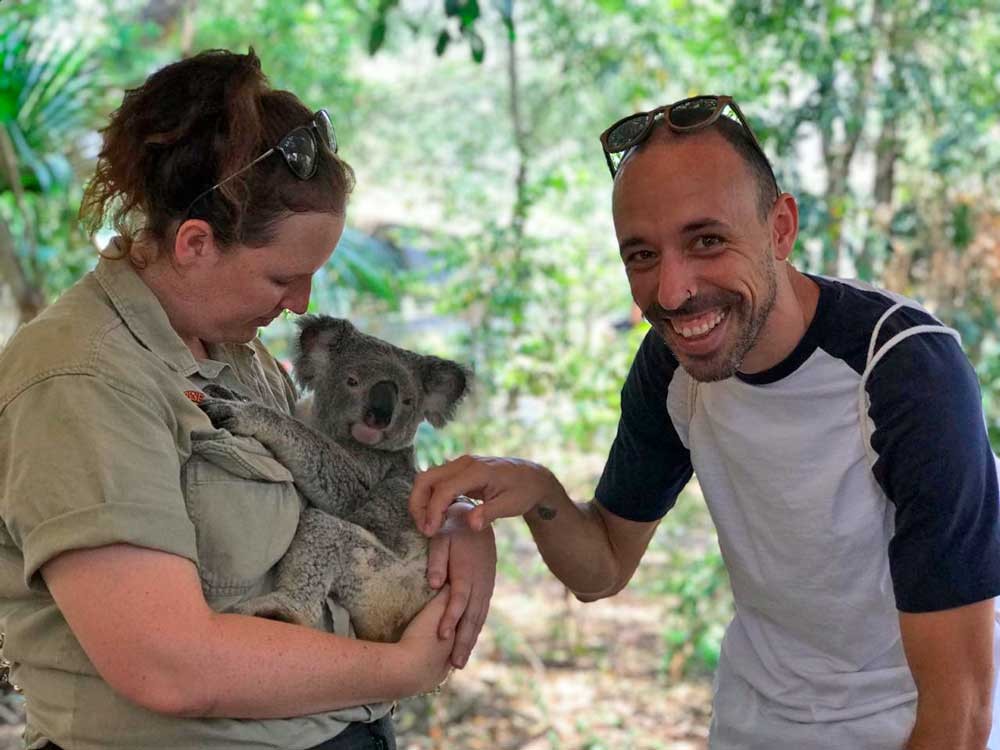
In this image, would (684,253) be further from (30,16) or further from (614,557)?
(30,16)

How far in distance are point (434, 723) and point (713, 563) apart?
4.65 ft

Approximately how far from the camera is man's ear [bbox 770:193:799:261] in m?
1.71

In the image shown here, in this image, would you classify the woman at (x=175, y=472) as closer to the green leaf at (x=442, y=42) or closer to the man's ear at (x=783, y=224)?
the man's ear at (x=783, y=224)

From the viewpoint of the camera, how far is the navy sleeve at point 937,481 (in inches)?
56.8

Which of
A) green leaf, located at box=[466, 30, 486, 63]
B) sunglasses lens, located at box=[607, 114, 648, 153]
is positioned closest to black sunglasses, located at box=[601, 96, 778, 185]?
sunglasses lens, located at box=[607, 114, 648, 153]

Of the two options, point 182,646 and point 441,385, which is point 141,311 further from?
point 441,385

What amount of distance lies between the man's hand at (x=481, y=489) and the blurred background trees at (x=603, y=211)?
1.67 metres

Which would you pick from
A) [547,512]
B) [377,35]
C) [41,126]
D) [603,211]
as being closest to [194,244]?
[547,512]

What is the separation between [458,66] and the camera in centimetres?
923

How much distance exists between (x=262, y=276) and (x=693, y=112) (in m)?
0.72

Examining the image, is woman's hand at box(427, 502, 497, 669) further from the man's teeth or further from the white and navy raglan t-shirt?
the man's teeth

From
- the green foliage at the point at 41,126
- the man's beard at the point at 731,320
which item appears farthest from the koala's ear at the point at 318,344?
the green foliage at the point at 41,126

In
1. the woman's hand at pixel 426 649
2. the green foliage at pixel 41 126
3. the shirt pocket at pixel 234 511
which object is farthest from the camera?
the green foliage at pixel 41 126

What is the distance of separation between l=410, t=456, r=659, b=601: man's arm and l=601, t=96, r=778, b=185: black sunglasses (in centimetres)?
58
